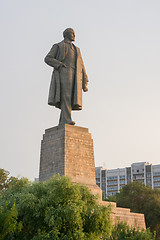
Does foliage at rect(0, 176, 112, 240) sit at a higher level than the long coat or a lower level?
lower

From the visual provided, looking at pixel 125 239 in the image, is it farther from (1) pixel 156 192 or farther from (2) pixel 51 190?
(1) pixel 156 192

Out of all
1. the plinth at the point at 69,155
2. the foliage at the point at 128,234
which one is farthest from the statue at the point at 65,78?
the foliage at the point at 128,234

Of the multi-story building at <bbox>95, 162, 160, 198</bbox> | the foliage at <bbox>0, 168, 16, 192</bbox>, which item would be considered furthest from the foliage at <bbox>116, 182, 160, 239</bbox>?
the multi-story building at <bbox>95, 162, 160, 198</bbox>

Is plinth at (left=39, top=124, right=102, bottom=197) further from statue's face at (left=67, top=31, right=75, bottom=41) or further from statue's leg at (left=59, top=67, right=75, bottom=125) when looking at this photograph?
statue's face at (left=67, top=31, right=75, bottom=41)

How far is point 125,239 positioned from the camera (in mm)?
13781

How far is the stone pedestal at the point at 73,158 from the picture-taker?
17.8 m

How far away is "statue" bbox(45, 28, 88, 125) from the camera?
19.4m

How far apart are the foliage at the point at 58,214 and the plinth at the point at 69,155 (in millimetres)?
4094

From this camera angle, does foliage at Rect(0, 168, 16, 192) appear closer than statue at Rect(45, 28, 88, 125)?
No

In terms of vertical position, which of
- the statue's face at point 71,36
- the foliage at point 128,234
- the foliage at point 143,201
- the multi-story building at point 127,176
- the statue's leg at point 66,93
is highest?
the multi-story building at point 127,176

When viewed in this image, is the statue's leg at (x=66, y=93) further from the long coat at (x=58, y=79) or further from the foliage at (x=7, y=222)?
the foliage at (x=7, y=222)

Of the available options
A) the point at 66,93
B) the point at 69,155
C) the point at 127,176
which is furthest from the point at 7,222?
the point at 127,176

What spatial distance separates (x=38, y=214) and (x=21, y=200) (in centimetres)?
83

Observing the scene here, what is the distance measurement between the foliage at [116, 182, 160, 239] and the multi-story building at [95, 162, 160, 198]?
5844 cm
